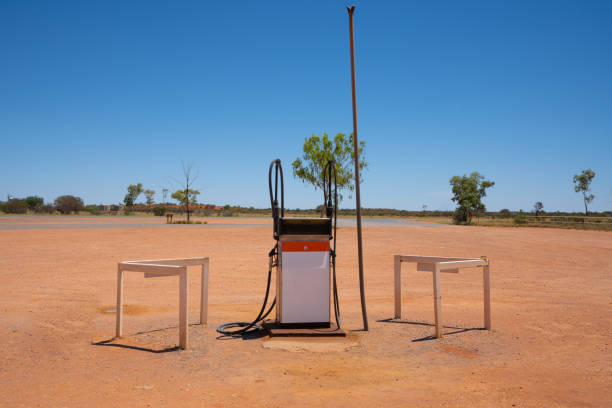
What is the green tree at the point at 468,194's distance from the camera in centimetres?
5688

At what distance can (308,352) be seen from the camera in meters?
4.94

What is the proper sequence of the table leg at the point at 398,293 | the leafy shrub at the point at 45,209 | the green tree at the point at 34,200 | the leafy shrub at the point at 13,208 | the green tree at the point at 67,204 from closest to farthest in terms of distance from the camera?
1. the table leg at the point at 398,293
2. the leafy shrub at the point at 13,208
3. the leafy shrub at the point at 45,209
4. the green tree at the point at 67,204
5. the green tree at the point at 34,200

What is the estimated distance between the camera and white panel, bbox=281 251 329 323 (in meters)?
5.75

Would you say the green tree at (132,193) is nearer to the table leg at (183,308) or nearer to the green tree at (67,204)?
the green tree at (67,204)

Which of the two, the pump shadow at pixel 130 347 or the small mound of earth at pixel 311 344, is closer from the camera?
the pump shadow at pixel 130 347

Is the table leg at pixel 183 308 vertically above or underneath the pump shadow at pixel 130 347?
above

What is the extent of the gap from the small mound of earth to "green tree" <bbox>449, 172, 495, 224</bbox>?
173 feet

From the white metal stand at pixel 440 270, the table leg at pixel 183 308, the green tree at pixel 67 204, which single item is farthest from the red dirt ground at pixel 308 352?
the green tree at pixel 67 204

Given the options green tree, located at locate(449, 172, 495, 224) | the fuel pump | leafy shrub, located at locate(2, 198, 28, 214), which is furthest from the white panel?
leafy shrub, located at locate(2, 198, 28, 214)

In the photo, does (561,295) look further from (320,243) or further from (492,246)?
(492,246)

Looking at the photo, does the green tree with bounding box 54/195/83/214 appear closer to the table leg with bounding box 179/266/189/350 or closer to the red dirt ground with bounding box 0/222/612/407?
the red dirt ground with bounding box 0/222/612/407

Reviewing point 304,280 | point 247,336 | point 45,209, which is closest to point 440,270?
point 304,280

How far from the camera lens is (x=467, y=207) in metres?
56.7

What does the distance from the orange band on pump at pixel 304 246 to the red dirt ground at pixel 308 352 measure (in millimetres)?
1177
